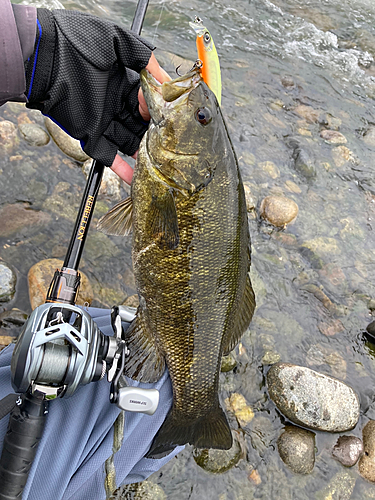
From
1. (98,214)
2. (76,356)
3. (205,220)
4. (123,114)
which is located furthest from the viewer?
(98,214)

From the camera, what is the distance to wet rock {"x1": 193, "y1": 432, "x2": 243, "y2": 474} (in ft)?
10.7

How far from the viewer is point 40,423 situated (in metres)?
2.01

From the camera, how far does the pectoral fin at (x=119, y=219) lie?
2.54m

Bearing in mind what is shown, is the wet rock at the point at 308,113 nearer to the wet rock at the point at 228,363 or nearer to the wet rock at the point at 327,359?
the wet rock at the point at 327,359

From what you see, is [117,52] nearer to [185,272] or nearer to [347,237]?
[185,272]

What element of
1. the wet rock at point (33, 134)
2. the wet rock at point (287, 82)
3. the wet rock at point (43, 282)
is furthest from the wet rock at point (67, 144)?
the wet rock at point (287, 82)

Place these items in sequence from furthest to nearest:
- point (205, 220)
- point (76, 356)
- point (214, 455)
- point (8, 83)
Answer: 1. point (214, 455)
2. point (205, 220)
3. point (8, 83)
4. point (76, 356)

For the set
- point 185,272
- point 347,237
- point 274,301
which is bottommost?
point 274,301

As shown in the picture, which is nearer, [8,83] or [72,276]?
[8,83]

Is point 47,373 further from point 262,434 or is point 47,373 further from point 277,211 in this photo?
point 277,211

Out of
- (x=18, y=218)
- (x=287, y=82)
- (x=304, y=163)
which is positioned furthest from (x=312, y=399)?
(x=287, y=82)

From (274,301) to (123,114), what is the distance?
8.80ft

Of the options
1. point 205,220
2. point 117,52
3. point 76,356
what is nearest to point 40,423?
point 76,356

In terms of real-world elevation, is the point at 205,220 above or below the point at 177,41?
above
